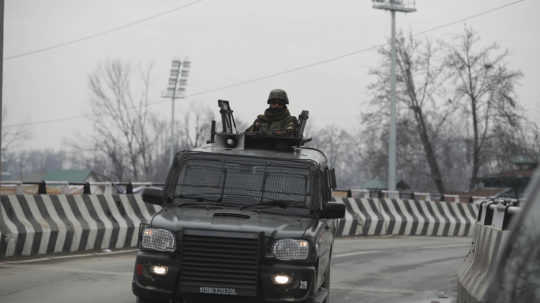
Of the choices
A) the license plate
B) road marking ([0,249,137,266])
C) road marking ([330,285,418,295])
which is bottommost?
road marking ([330,285,418,295])

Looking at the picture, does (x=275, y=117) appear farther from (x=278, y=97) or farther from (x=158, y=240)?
(x=158, y=240)

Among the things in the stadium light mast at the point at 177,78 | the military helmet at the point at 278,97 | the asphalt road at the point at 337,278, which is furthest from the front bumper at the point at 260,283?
the stadium light mast at the point at 177,78

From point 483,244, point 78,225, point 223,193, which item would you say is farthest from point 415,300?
point 78,225

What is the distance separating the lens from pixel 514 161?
156 feet

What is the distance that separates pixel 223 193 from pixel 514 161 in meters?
42.9

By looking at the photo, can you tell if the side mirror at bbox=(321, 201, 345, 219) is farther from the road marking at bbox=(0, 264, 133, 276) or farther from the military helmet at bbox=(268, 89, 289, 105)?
the road marking at bbox=(0, 264, 133, 276)

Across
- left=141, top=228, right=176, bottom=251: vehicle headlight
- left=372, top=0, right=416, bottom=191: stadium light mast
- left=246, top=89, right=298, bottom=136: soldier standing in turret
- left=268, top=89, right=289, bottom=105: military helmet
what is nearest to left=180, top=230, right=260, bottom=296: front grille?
left=141, top=228, right=176, bottom=251: vehicle headlight

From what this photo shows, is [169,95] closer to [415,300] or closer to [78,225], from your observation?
[78,225]

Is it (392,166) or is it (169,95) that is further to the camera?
(169,95)

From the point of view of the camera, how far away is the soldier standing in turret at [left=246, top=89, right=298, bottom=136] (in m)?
10.1

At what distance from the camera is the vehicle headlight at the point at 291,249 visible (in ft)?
22.0

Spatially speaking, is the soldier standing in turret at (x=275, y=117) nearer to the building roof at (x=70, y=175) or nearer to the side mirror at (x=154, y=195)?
the side mirror at (x=154, y=195)

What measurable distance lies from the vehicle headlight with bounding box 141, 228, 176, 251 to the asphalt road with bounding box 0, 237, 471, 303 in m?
2.25

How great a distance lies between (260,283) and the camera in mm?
6617
